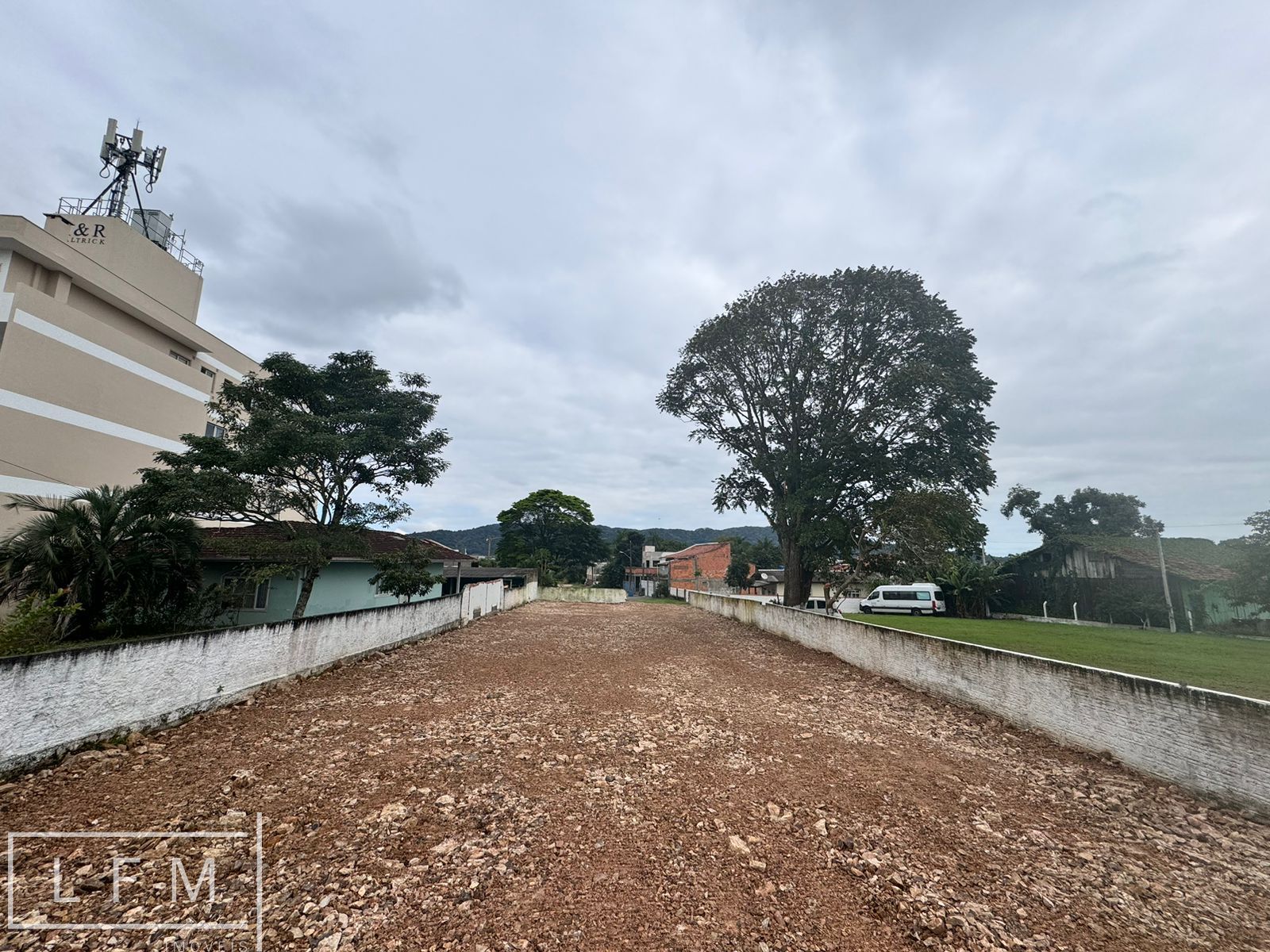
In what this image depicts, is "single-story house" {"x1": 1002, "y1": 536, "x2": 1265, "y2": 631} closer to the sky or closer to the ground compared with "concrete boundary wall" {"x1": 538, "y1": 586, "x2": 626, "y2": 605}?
closer to the sky

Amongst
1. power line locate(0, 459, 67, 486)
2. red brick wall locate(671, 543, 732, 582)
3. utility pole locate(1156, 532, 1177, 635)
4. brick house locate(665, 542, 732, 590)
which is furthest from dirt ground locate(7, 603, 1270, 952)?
red brick wall locate(671, 543, 732, 582)

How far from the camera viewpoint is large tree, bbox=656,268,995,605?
54.3 ft

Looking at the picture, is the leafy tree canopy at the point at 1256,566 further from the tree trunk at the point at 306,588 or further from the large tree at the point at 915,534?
the tree trunk at the point at 306,588

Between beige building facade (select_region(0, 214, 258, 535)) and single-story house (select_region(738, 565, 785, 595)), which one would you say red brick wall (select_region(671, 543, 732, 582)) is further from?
beige building facade (select_region(0, 214, 258, 535))

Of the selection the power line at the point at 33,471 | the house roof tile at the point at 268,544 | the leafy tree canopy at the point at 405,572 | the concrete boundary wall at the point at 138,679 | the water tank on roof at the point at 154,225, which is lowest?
the concrete boundary wall at the point at 138,679

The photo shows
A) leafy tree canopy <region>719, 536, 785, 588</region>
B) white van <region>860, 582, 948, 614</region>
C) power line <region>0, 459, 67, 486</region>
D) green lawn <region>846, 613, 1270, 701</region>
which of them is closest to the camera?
green lawn <region>846, 613, 1270, 701</region>

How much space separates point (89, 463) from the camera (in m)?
16.9

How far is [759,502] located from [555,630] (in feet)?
31.2

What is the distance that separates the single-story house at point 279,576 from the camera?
489 inches

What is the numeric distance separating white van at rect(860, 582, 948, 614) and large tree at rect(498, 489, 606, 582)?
3304 centimetres

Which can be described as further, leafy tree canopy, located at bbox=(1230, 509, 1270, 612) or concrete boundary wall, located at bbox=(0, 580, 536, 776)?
leafy tree canopy, located at bbox=(1230, 509, 1270, 612)

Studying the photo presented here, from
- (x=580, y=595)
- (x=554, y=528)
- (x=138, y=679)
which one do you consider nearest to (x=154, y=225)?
(x=138, y=679)

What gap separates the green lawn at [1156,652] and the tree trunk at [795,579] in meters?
4.25

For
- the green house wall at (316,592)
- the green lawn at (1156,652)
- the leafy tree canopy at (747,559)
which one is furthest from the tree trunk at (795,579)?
the leafy tree canopy at (747,559)
